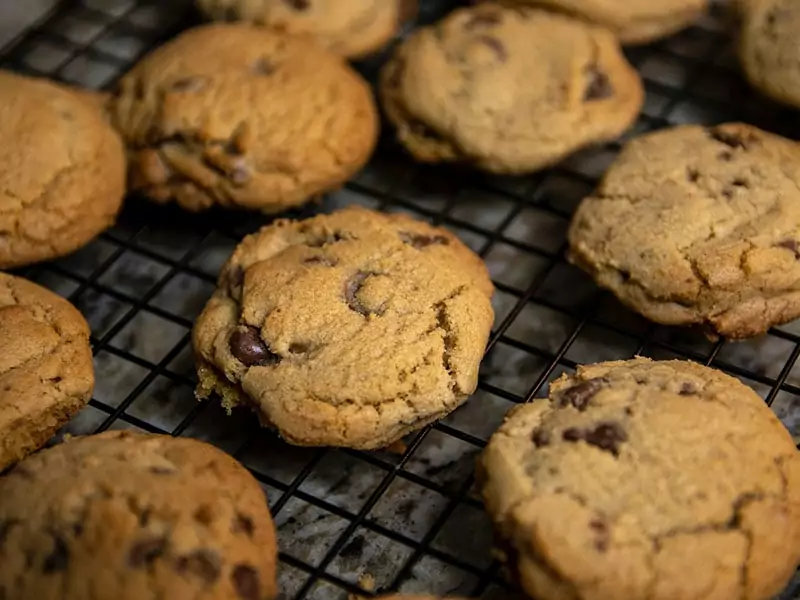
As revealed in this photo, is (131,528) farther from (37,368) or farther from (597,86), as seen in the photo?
(597,86)

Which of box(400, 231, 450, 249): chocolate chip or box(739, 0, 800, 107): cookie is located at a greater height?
box(739, 0, 800, 107): cookie

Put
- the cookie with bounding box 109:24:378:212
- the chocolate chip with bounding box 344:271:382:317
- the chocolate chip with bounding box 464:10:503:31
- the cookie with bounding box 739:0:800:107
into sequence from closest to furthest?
the chocolate chip with bounding box 344:271:382:317
the cookie with bounding box 109:24:378:212
the cookie with bounding box 739:0:800:107
the chocolate chip with bounding box 464:10:503:31

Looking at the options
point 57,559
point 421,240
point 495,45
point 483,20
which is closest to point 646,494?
point 421,240

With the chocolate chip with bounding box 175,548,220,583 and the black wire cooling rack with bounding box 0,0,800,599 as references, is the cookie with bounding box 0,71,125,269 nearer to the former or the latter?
the black wire cooling rack with bounding box 0,0,800,599

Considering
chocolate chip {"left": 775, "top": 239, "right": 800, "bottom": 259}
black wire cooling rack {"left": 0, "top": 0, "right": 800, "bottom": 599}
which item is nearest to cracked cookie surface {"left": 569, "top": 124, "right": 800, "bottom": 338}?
chocolate chip {"left": 775, "top": 239, "right": 800, "bottom": 259}

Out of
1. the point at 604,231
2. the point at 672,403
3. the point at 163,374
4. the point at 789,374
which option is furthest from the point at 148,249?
the point at 789,374

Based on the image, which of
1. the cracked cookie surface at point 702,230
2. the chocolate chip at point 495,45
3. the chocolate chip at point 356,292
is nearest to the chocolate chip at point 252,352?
the chocolate chip at point 356,292
